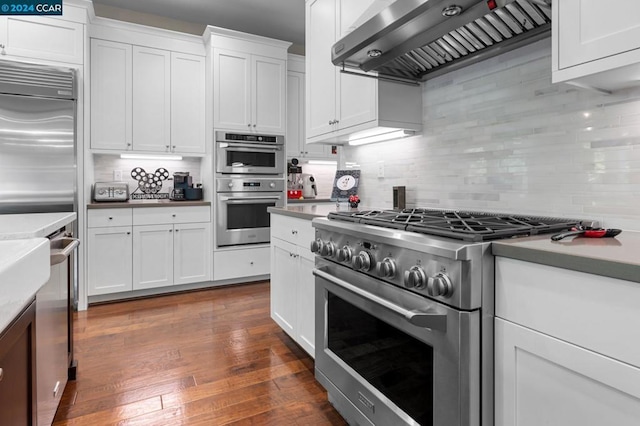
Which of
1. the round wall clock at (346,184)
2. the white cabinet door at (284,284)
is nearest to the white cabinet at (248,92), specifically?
the round wall clock at (346,184)

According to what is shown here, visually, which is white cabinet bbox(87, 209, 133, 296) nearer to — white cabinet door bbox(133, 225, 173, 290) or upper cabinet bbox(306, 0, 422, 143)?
white cabinet door bbox(133, 225, 173, 290)

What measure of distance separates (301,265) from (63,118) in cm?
251

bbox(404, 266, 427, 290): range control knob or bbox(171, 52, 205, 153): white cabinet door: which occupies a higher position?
bbox(171, 52, 205, 153): white cabinet door

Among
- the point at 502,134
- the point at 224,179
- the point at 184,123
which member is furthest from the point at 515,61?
the point at 184,123

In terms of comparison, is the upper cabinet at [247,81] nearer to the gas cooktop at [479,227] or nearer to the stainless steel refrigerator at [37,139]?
the stainless steel refrigerator at [37,139]

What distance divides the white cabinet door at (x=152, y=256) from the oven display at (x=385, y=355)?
2511mm

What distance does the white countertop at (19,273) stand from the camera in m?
0.70

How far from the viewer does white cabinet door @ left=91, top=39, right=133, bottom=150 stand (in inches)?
139

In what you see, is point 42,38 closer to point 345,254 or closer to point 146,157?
point 146,157

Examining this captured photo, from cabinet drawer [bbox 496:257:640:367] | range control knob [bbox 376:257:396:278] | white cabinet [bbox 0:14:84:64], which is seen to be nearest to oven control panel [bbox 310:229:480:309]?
range control knob [bbox 376:257:396:278]

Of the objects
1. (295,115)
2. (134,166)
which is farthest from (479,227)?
(134,166)

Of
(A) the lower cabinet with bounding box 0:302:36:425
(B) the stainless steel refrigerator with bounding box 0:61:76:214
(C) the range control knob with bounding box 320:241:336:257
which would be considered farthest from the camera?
(B) the stainless steel refrigerator with bounding box 0:61:76:214

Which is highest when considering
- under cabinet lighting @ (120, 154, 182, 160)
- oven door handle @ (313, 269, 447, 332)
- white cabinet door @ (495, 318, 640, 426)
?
under cabinet lighting @ (120, 154, 182, 160)

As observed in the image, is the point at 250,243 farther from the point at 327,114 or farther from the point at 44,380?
the point at 44,380
